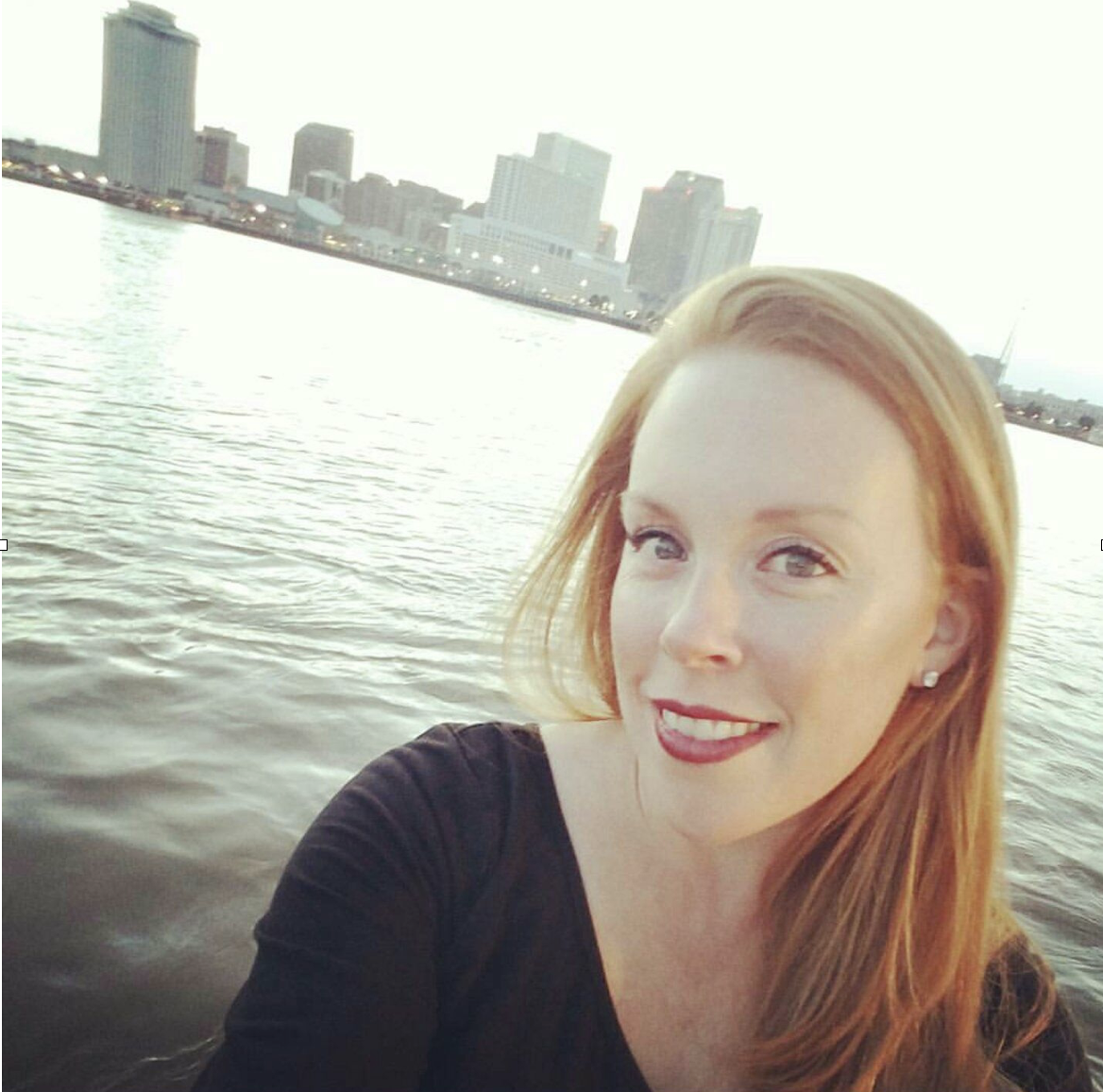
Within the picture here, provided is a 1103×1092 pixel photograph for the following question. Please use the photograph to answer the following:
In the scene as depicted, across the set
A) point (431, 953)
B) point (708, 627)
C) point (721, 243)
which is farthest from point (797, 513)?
point (721, 243)

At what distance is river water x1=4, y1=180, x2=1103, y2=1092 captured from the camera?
2.81 metres

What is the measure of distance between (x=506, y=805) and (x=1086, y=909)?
162 inches

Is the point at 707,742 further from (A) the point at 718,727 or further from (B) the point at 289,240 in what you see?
(B) the point at 289,240

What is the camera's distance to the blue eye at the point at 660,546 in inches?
59.7

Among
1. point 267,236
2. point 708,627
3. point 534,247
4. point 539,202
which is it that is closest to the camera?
point 708,627

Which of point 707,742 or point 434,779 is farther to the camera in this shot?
point 434,779

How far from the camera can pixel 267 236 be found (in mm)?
146000

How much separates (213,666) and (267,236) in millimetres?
157830

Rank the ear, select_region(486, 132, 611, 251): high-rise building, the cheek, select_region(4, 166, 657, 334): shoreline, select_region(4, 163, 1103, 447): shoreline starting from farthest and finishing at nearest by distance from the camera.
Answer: select_region(486, 132, 611, 251): high-rise building → select_region(4, 166, 657, 334): shoreline → select_region(4, 163, 1103, 447): shoreline → the ear → the cheek

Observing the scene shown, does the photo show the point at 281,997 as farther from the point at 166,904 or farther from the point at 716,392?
the point at 166,904

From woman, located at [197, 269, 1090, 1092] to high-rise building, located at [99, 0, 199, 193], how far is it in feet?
592

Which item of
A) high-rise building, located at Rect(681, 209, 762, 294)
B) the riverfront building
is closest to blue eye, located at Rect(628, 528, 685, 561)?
high-rise building, located at Rect(681, 209, 762, 294)

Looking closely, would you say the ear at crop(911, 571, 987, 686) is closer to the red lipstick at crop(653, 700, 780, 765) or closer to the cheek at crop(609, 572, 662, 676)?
the red lipstick at crop(653, 700, 780, 765)

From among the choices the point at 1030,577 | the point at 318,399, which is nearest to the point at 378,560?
the point at 318,399
